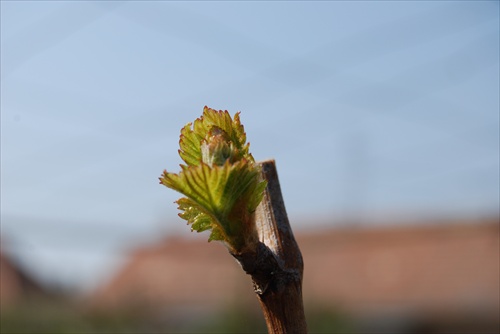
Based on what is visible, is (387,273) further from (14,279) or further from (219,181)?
(219,181)

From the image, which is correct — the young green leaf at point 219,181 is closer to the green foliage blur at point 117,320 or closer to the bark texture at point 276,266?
A: the bark texture at point 276,266

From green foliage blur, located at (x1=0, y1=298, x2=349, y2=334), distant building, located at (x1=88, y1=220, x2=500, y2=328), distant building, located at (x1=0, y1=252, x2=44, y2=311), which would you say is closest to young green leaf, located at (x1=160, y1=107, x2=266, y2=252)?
green foliage blur, located at (x1=0, y1=298, x2=349, y2=334)

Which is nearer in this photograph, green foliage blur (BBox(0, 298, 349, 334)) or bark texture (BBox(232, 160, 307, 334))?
bark texture (BBox(232, 160, 307, 334))

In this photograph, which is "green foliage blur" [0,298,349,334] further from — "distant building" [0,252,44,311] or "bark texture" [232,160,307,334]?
"distant building" [0,252,44,311]

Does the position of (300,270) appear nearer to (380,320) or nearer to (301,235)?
(380,320)

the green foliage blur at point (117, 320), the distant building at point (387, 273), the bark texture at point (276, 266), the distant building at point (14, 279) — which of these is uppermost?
the distant building at point (14, 279)

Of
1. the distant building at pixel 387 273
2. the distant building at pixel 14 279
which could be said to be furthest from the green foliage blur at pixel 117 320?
the distant building at pixel 14 279

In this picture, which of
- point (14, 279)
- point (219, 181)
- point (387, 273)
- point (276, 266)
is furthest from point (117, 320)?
point (14, 279)
